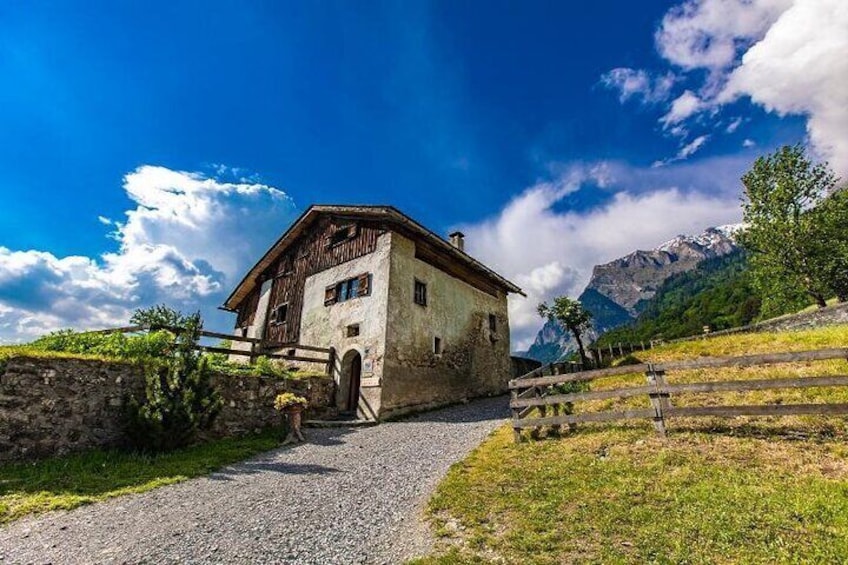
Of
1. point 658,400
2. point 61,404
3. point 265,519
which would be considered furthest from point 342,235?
point 658,400

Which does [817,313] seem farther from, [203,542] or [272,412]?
[203,542]

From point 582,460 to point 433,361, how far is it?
11940mm

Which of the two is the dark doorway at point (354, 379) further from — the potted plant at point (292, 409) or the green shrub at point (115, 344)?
the green shrub at point (115, 344)

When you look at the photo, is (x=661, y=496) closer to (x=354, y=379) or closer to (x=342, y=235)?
(x=354, y=379)

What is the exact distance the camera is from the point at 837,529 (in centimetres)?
429

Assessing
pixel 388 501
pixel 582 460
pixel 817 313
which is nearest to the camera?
pixel 388 501

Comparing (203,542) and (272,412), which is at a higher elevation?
(272,412)

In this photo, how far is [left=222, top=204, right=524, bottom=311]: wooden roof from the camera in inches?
755

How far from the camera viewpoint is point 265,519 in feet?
21.1

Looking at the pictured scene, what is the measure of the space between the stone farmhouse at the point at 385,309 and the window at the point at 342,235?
0.06 m

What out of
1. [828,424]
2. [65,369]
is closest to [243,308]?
[65,369]

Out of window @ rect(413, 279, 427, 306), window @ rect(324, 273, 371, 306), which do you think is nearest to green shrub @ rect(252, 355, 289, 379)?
window @ rect(324, 273, 371, 306)

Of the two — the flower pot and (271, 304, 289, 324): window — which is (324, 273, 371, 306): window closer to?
(271, 304, 289, 324): window

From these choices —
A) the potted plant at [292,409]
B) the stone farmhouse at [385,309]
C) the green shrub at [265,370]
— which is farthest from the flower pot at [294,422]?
the stone farmhouse at [385,309]
